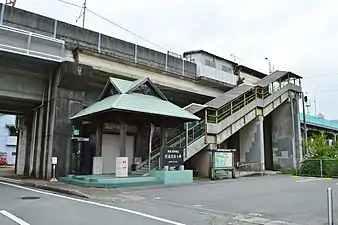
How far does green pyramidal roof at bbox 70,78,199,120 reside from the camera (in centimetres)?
1652

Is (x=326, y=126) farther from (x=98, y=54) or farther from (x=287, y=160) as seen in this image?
(x=98, y=54)

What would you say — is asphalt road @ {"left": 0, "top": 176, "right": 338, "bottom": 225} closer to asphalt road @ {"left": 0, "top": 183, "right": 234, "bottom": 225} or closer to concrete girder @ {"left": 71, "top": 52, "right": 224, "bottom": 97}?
asphalt road @ {"left": 0, "top": 183, "right": 234, "bottom": 225}

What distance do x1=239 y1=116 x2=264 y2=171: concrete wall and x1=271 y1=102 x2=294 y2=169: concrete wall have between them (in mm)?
4797

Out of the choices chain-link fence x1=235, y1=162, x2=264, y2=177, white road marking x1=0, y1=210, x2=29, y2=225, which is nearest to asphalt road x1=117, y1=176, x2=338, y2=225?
white road marking x1=0, y1=210, x2=29, y2=225

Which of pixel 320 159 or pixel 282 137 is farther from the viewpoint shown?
pixel 282 137

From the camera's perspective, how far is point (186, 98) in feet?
95.9

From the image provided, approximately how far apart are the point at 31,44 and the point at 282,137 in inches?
928

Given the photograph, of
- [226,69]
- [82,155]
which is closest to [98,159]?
[82,155]

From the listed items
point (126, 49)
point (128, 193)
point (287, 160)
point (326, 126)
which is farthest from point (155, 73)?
point (326, 126)

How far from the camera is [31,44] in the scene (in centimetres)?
1811

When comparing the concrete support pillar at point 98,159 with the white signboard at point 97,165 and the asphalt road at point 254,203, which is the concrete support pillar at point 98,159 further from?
the asphalt road at point 254,203

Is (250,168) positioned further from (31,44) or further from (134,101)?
(31,44)

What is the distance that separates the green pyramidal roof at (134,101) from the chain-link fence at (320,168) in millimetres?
11227

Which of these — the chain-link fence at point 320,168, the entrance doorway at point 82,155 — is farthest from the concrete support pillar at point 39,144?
the chain-link fence at point 320,168
